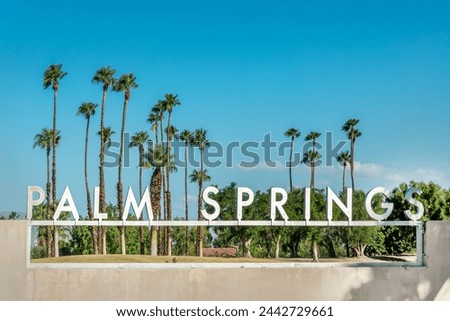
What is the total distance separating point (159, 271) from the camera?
92.6 feet

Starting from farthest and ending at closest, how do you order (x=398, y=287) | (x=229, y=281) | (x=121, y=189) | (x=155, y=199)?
(x=121, y=189), (x=155, y=199), (x=398, y=287), (x=229, y=281)

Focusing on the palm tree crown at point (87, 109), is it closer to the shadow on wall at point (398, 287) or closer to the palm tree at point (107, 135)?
the palm tree at point (107, 135)

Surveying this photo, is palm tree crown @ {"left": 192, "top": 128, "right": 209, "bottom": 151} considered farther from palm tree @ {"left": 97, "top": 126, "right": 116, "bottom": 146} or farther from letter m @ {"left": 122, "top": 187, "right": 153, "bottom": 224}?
letter m @ {"left": 122, "top": 187, "right": 153, "bottom": 224}

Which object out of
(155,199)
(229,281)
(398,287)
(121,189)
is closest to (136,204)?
(229,281)

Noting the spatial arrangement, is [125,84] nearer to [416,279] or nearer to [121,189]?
[121,189]

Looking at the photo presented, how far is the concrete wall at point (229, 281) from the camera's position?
90.7ft

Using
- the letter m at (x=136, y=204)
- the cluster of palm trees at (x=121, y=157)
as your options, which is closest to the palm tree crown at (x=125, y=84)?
the cluster of palm trees at (x=121, y=157)

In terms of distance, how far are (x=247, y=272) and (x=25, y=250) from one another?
8.31 m

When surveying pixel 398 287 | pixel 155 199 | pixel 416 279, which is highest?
pixel 155 199

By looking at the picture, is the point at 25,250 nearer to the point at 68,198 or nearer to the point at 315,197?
the point at 68,198

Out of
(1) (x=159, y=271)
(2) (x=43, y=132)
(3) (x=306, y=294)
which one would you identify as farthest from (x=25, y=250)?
(2) (x=43, y=132)

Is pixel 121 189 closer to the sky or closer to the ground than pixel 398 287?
closer to the sky

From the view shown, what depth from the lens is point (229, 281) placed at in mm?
28172

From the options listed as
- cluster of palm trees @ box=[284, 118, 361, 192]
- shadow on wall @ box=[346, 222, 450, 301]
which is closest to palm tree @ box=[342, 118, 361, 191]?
cluster of palm trees @ box=[284, 118, 361, 192]
